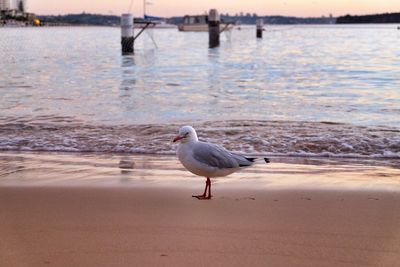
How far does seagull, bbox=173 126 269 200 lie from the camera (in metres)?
4.70

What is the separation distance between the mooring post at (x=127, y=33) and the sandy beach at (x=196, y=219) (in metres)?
27.9

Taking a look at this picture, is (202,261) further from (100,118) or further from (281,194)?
(100,118)

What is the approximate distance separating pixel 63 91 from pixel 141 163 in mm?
9275

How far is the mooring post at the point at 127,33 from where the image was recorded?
33.1 m

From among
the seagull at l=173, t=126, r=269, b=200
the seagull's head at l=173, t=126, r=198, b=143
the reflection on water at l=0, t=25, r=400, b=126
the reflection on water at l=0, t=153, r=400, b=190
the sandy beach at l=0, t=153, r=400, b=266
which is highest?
the seagull's head at l=173, t=126, r=198, b=143

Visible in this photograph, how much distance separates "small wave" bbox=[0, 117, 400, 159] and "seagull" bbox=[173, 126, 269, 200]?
254 centimetres

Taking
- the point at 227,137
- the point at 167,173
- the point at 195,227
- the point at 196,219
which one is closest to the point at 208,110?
the point at 227,137

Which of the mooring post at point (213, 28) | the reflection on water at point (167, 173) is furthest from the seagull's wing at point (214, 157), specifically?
the mooring post at point (213, 28)

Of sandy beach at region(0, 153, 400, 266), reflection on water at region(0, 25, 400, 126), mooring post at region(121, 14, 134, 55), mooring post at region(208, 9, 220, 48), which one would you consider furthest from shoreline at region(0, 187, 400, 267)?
mooring post at region(208, 9, 220, 48)

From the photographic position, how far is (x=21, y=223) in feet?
12.8

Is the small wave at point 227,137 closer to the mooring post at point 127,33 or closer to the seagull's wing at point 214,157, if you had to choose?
the seagull's wing at point 214,157

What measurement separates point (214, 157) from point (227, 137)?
383 cm

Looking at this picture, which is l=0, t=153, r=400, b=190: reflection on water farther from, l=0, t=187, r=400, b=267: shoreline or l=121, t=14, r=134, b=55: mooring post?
l=121, t=14, r=134, b=55: mooring post

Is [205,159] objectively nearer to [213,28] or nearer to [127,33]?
[127,33]
